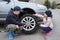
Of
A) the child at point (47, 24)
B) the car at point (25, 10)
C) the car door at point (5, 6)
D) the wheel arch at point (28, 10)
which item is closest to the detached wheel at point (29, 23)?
the car at point (25, 10)

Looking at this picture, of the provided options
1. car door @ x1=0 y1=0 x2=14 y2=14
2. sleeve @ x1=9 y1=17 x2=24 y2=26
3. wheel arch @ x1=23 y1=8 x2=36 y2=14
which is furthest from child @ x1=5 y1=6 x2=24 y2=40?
wheel arch @ x1=23 y1=8 x2=36 y2=14

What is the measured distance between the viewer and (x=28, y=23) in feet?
24.6

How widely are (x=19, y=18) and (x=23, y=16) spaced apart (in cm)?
19

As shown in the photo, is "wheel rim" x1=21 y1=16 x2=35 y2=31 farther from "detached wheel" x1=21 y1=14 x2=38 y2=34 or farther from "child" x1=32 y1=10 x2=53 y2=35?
"child" x1=32 y1=10 x2=53 y2=35

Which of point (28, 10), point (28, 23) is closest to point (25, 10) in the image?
point (28, 10)

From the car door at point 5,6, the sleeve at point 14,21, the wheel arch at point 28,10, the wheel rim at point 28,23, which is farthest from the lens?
the wheel arch at point 28,10

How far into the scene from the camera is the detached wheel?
7441 millimetres

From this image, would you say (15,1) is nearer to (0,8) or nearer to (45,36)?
(0,8)

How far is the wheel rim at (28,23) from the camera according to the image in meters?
7.44

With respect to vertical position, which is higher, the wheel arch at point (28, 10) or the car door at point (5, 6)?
the car door at point (5, 6)

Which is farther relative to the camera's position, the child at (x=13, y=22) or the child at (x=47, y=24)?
the child at (x=47, y=24)

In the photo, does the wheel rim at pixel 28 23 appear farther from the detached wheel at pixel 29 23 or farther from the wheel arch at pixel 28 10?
the wheel arch at pixel 28 10

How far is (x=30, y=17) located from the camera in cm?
751

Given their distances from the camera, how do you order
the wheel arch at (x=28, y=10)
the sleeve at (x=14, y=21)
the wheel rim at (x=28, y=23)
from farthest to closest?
the wheel arch at (x=28, y=10), the wheel rim at (x=28, y=23), the sleeve at (x=14, y=21)
